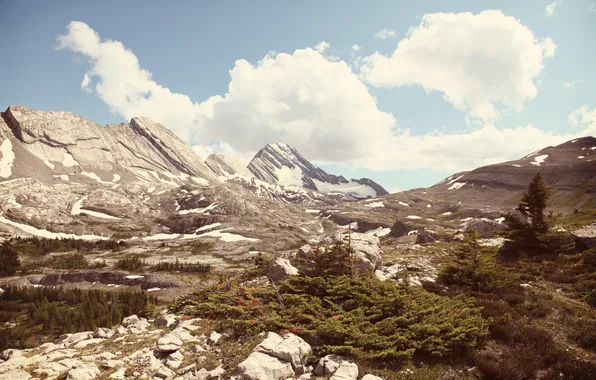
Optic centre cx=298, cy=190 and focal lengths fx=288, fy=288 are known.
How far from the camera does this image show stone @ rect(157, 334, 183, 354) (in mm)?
13477

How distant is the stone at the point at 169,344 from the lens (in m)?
13.5

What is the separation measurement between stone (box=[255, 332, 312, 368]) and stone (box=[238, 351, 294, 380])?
245 mm

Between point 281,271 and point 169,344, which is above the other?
point 281,271

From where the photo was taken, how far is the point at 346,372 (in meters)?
10.8

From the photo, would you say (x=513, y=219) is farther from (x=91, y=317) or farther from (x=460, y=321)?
(x=91, y=317)

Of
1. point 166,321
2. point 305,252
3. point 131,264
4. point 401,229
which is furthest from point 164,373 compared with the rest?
point 401,229

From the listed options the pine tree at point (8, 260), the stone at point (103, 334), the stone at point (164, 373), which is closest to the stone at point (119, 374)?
the stone at point (164, 373)

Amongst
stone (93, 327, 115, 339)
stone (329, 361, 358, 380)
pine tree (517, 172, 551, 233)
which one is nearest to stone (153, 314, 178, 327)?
stone (93, 327, 115, 339)

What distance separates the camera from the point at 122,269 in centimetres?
10375

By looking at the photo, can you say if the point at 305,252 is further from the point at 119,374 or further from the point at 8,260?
the point at 8,260

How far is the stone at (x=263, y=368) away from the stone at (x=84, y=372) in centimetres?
613

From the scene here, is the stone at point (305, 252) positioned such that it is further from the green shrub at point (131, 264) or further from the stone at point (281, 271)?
the green shrub at point (131, 264)

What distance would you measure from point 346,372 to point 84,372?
410 inches

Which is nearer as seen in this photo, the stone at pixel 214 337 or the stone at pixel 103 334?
the stone at pixel 214 337
